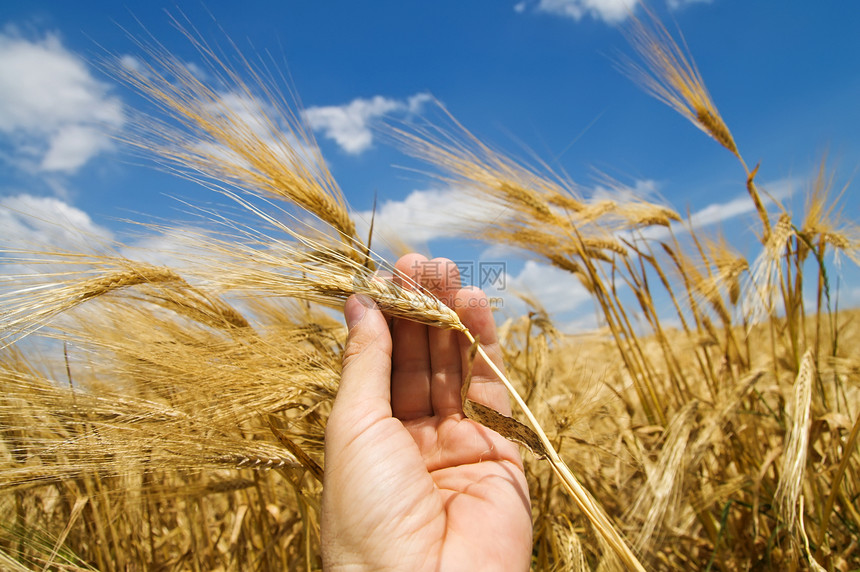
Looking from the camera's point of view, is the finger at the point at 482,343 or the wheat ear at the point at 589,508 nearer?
the wheat ear at the point at 589,508

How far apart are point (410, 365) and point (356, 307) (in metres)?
0.34

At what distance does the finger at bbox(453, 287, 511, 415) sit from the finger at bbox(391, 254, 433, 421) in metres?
0.13

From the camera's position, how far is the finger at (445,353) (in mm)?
1444

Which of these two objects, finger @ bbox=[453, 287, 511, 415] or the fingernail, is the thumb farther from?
finger @ bbox=[453, 287, 511, 415]

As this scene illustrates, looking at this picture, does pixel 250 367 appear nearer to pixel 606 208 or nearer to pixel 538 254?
pixel 538 254

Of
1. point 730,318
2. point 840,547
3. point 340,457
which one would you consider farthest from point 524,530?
point 730,318

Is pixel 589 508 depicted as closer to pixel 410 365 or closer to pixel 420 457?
pixel 420 457

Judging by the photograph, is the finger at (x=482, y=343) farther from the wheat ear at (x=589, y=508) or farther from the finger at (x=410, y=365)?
the wheat ear at (x=589, y=508)

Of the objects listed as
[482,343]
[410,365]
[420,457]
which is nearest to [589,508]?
[420,457]

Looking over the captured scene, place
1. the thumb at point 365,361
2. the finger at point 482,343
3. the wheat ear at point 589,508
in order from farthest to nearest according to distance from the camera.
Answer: the finger at point 482,343 < the thumb at point 365,361 < the wheat ear at point 589,508

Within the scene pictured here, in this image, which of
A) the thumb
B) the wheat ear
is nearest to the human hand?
the thumb

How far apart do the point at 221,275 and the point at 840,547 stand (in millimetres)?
2485

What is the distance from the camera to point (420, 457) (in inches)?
47.4

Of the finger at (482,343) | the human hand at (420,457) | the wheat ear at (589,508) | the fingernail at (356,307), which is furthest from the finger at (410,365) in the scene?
the wheat ear at (589,508)
